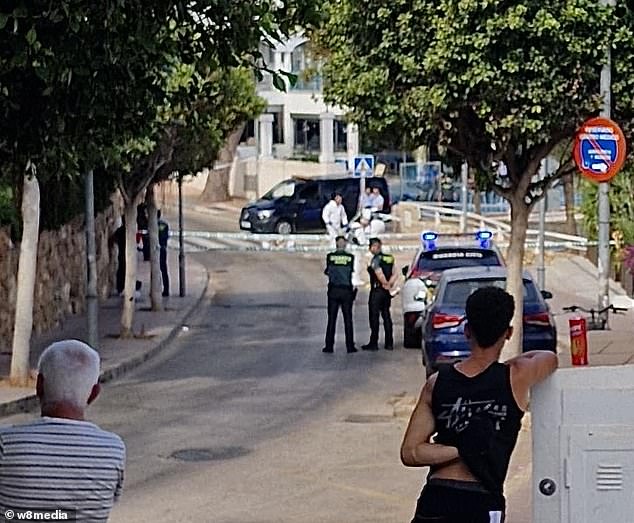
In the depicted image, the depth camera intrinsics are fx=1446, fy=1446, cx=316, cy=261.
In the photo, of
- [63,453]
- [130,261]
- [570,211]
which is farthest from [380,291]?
[570,211]

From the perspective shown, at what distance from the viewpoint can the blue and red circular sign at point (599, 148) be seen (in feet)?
52.2

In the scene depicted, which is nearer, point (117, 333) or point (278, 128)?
point (117, 333)

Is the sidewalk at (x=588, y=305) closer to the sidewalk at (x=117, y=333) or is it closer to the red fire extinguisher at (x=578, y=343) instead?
the red fire extinguisher at (x=578, y=343)

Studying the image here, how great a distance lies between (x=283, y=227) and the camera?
48625 mm

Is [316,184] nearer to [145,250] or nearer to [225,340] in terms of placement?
[145,250]

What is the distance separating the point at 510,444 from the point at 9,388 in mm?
13249

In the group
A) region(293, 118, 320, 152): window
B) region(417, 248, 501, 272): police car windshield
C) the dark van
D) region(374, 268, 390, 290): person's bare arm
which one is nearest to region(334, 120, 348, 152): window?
region(293, 118, 320, 152): window

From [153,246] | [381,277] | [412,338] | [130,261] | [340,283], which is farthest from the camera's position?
[153,246]

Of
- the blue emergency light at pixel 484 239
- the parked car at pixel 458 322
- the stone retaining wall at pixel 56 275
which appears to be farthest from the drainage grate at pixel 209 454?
the blue emergency light at pixel 484 239

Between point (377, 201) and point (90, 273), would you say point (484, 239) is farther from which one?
point (377, 201)

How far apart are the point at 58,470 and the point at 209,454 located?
939 centimetres

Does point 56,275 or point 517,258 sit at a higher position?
point 517,258

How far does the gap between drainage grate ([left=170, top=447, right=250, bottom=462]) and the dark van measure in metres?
33.8

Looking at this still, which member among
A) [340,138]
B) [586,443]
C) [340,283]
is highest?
[340,138]
